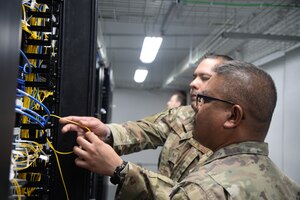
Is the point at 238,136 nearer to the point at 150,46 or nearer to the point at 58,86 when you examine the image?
the point at 58,86

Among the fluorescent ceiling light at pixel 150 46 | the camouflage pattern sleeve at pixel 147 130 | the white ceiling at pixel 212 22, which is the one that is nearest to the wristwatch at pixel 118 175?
the camouflage pattern sleeve at pixel 147 130

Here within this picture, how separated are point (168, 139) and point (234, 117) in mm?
690

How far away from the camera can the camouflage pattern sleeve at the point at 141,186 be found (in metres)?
1.01

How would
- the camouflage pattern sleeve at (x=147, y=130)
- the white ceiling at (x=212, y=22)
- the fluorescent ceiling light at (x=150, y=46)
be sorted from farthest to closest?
the fluorescent ceiling light at (x=150, y=46), the white ceiling at (x=212, y=22), the camouflage pattern sleeve at (x=147, y=130)

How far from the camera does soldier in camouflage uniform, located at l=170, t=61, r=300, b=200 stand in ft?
2.77

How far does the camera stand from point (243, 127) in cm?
95

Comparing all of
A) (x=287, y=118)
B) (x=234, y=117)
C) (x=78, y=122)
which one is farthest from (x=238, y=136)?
(x=287, y=118)

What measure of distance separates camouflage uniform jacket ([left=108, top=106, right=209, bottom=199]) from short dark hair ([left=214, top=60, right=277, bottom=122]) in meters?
0.54

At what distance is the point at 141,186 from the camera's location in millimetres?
1025

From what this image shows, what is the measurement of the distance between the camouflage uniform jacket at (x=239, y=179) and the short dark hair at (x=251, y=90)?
0.37ft

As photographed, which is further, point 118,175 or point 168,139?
point 168,139

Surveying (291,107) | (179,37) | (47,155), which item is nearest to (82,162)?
(47,155)

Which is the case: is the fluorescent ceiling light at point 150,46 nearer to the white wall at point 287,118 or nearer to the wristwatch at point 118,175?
the white wall at point 287,118

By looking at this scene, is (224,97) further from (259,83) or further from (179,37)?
(179,37)
